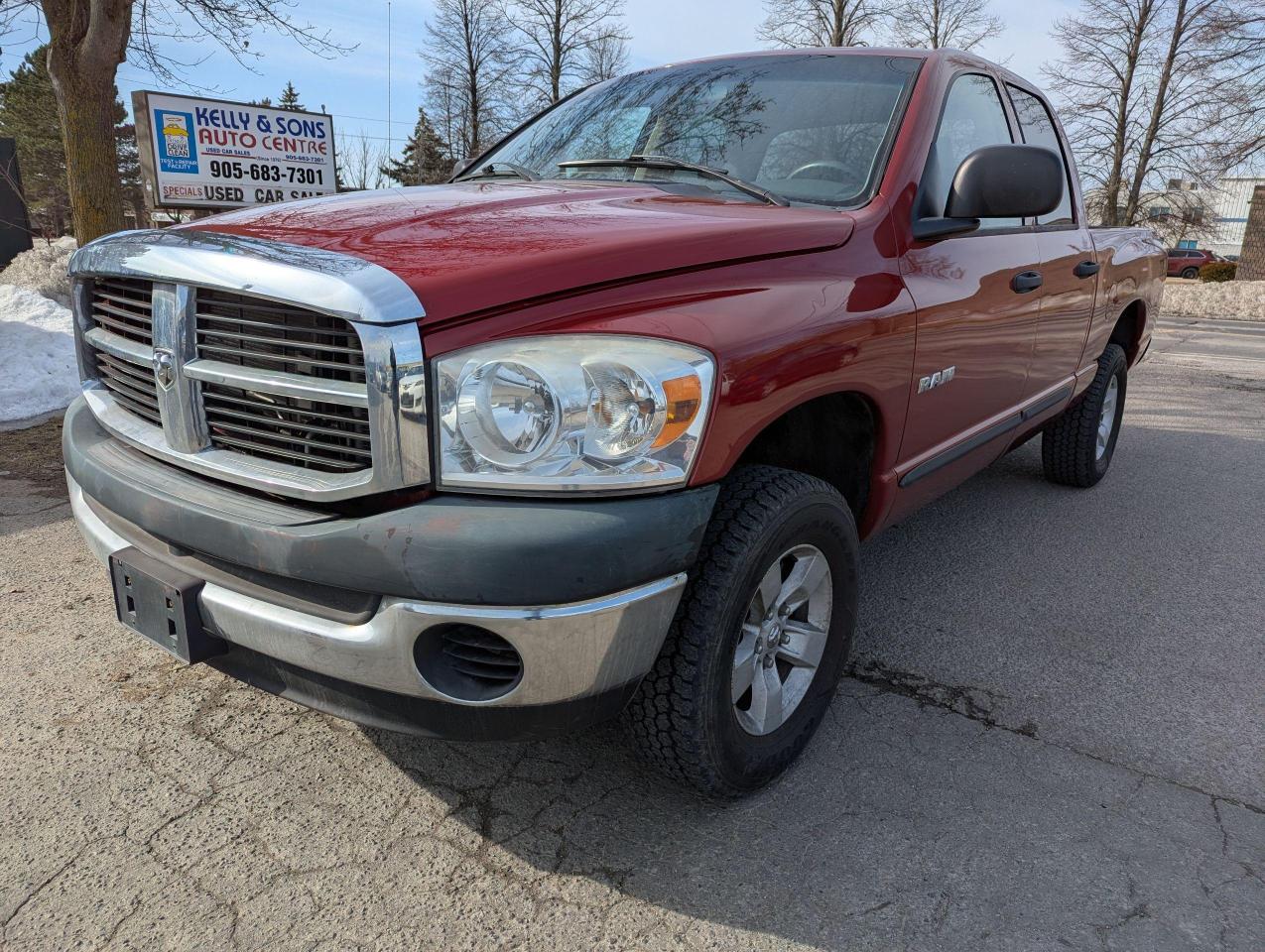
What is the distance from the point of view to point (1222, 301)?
18625 millimetres

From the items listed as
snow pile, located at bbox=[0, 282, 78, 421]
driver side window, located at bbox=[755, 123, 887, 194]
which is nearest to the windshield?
driver side window, located at bbox=[755, 123, 887, 194]

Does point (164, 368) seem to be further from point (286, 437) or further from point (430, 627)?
point (430, 627)

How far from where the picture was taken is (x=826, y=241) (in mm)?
2230

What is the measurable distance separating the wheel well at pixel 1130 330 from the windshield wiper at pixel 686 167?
10.7 ft

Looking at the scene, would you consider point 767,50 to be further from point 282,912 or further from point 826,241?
point 282,912

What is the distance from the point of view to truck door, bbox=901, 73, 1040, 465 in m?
2.59

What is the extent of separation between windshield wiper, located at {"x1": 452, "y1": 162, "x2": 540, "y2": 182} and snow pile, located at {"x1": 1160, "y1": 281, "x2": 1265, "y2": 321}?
736 inches

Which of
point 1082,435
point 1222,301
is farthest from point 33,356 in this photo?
point 1222,301

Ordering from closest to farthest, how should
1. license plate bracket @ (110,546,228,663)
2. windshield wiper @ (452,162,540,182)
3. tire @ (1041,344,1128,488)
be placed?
license plate bracket @ (110,546,228,663) → windshield wiper @ (452,162,540,182) → tire @ (1041,344,1128,488)

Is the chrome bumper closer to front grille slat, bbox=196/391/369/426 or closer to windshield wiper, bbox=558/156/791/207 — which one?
front grille slat, bbox=196/391/369/426

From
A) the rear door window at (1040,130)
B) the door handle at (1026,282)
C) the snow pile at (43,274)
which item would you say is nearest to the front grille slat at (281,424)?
the door handle at (1026,282)

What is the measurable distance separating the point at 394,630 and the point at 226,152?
8.29 metres

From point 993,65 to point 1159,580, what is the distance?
2.13 meters

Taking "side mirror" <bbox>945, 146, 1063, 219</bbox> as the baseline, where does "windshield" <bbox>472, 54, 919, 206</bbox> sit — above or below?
above
